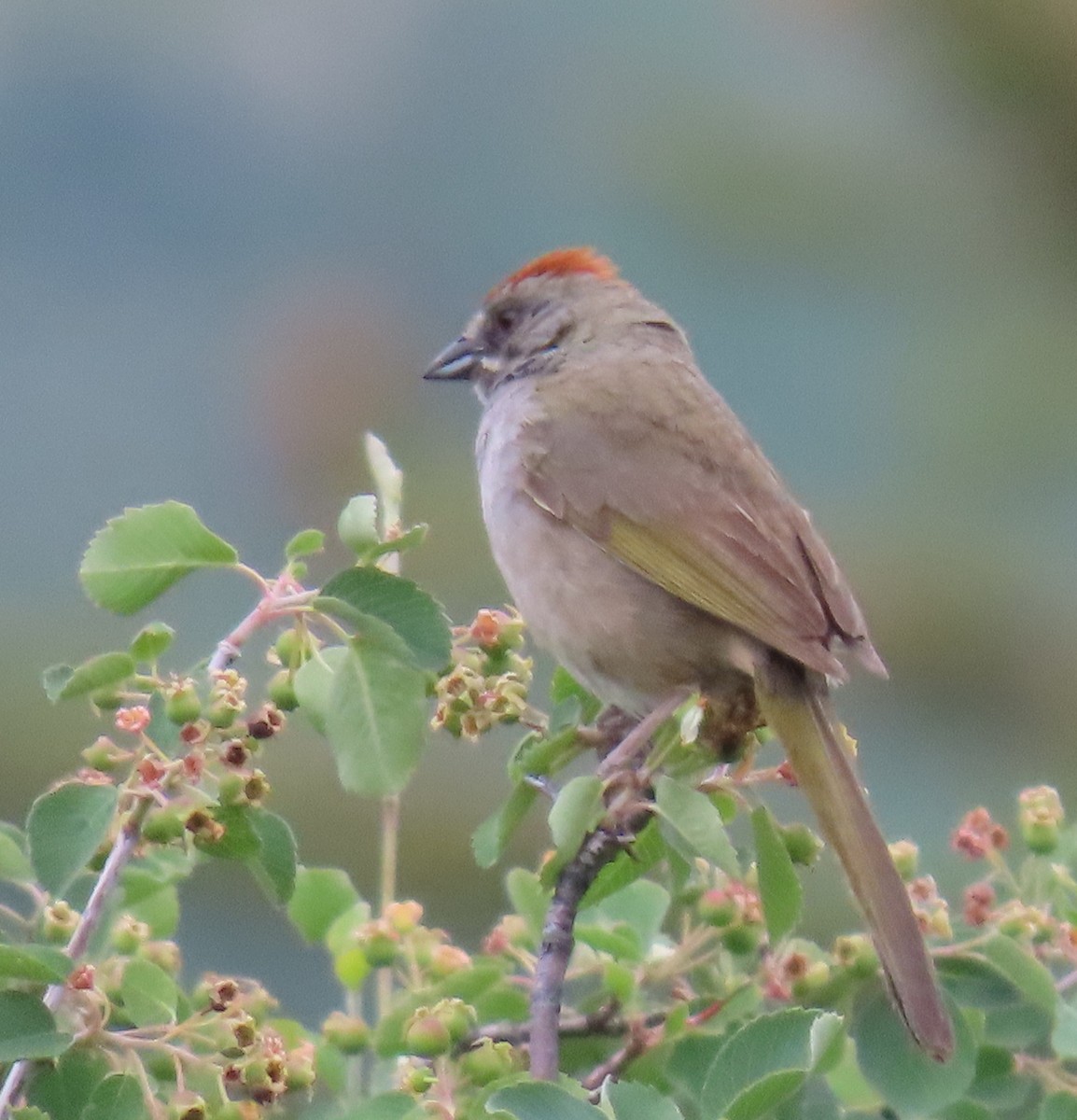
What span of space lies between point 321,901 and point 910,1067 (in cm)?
75

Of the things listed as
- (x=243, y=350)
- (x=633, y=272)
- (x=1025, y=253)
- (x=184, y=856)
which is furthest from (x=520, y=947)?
(x=1025, y=253)

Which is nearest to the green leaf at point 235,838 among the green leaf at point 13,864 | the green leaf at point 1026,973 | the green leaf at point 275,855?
the green leaf at point 275,855

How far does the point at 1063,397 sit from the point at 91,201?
622cm

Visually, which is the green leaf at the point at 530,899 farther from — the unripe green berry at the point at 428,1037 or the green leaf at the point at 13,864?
the green leaf at the point at 13,864

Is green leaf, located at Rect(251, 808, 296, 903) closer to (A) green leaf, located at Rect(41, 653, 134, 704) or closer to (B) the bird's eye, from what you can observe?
(A) green leaf, located at Rect(41, 653, 134, 704)

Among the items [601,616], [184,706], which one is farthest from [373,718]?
[601,616]

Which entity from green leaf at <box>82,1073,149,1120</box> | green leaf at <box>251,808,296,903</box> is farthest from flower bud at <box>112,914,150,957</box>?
green leaf at <box>82,1073,149,1120</box>

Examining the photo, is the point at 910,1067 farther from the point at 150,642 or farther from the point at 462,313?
the point at 462,313

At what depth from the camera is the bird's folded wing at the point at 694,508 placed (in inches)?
119

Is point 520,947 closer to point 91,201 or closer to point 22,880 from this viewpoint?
point 22,880

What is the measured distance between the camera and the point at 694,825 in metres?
2.07

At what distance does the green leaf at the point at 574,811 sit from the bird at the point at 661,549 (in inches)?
18.9

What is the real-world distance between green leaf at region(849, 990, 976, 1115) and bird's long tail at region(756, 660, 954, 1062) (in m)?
0.05

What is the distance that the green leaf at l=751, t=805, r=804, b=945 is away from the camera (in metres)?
2.10
